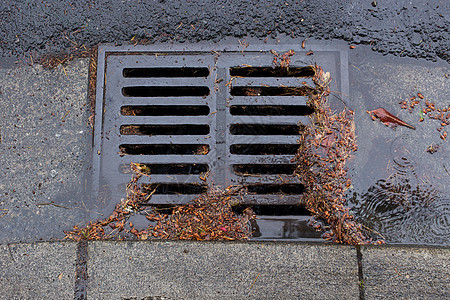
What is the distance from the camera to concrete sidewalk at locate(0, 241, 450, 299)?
1988 millimetres

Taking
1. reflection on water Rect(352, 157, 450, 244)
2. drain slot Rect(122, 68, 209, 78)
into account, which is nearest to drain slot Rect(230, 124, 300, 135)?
drain slot Rect(122, 68, 209, 78)

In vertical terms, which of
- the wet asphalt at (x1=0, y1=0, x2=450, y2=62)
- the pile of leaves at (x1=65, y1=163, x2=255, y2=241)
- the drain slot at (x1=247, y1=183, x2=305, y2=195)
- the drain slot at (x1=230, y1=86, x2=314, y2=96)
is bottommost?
the pile of leaves at (x1=65, y1=163, x2=255, y2=241)

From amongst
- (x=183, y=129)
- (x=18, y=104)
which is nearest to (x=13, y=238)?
(x=18, y=104)

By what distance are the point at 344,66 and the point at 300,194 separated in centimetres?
88

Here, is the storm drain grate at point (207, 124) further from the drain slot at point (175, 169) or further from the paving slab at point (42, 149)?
the paving slab at point (42, 149)

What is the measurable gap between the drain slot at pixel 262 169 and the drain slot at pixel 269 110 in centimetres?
34

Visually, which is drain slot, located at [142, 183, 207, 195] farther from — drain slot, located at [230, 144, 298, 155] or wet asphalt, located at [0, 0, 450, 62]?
wet asphalt, located at [0, 0, 450, 62]

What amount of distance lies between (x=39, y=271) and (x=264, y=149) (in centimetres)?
158

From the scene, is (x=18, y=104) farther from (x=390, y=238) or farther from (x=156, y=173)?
(x=390, y=238)

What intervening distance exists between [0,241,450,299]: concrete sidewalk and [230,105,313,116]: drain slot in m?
0.84

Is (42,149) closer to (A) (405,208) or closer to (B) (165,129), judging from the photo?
(B) (165,129)

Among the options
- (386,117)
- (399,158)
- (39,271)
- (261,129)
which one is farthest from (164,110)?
(399,158)

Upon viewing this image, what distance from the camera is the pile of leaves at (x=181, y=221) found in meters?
2.14

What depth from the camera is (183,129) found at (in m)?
2.36
